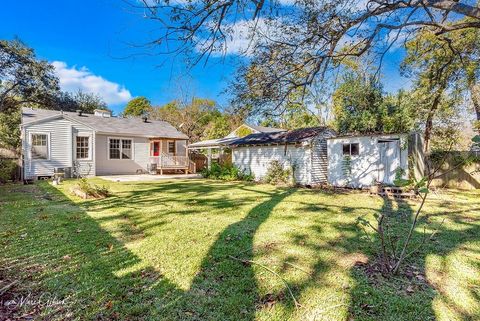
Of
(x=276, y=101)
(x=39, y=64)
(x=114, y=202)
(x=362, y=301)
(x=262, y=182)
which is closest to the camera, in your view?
(x=362, y=301)

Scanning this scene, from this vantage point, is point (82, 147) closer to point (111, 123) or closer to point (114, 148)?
point (114, 148)

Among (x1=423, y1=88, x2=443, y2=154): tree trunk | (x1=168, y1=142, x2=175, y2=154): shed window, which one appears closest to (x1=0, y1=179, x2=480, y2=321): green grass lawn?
(x1=423, y1=88, x2=443, y2=154): tree trunk

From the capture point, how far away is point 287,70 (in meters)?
6.12

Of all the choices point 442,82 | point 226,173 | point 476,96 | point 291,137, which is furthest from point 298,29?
point 476,96

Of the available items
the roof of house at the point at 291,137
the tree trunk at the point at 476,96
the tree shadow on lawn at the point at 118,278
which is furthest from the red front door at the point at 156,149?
the tree trunk at the point at 476,96

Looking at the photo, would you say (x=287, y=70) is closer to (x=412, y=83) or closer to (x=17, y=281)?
(x=17, y=281)

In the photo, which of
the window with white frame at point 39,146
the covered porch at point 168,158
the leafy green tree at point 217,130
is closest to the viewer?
the window with white frame at point 39,146

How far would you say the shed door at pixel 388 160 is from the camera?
35.3 feet

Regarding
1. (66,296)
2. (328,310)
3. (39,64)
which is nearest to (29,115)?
(39,64)

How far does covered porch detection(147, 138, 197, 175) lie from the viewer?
64.2 feet

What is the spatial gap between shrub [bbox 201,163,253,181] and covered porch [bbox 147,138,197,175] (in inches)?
124

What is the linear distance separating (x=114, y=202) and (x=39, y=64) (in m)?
17.2

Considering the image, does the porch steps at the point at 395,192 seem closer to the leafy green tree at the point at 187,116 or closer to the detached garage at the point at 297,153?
the detached garage at the point at 297,153

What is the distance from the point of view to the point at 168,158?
19.7 metres
